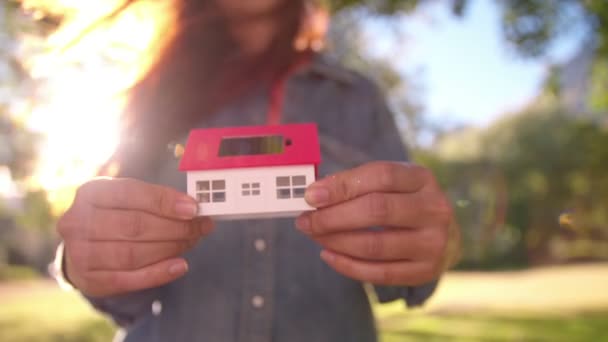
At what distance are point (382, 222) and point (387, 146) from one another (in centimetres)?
36

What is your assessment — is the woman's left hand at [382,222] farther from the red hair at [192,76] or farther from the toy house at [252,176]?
the red hair at [192,76]

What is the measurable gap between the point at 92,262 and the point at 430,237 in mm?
397

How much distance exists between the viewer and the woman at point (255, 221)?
0.53 metres

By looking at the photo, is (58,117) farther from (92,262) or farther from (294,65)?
(294,65)

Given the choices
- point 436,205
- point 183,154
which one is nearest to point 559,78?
point 436,205

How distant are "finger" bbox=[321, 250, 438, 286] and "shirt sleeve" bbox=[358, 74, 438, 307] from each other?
119 mm

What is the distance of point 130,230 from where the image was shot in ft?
1.73

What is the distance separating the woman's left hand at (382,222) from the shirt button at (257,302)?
8.0 inches

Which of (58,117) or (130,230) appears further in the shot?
(58,117)

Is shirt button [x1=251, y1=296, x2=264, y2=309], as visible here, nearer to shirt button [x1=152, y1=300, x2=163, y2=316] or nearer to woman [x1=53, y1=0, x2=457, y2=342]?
woman [x1=53, y1=0, x2=457, y2=342]

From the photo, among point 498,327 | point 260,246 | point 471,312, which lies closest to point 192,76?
point 260,246

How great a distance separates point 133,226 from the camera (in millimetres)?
526

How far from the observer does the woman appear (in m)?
0.53

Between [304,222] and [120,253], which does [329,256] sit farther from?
[120,253]
